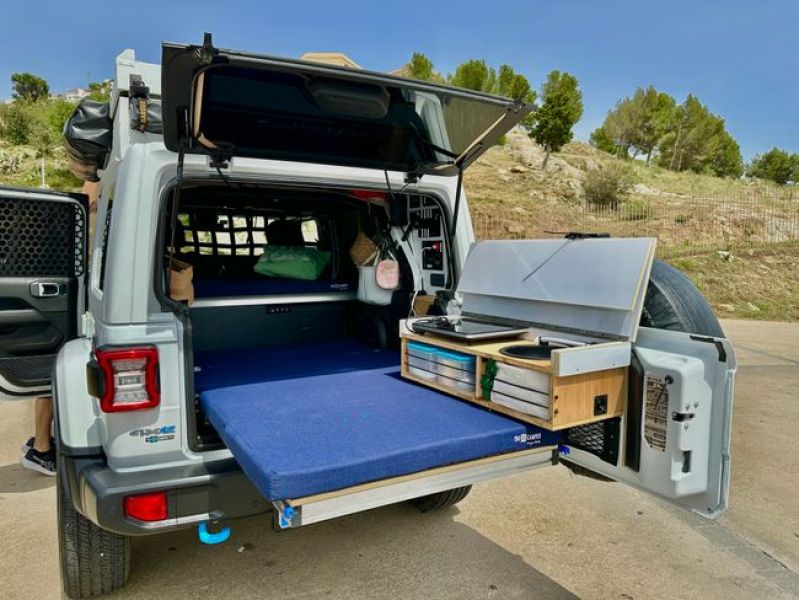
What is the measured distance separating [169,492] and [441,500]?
1.76m

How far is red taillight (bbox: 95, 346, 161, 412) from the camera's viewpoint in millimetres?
2082

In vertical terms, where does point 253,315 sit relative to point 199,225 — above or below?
below

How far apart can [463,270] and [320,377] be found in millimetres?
963

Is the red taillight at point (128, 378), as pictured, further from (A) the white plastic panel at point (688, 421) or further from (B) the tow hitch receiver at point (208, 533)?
(A) the white plastic panel at point (688, 421)

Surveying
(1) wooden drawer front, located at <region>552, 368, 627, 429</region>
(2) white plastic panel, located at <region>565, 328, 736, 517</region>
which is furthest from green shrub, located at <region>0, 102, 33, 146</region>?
(2) white plastic panel, located at <region>565, 328, 736, 517</region>

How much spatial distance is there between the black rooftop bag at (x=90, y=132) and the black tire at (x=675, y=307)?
3297mm

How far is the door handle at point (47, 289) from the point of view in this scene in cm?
318

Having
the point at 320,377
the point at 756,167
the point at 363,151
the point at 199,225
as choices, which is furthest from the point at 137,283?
the point at 756,167

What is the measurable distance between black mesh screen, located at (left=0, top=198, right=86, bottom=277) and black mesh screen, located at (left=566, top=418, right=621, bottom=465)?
2.92 m

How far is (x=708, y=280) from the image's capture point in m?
15.0

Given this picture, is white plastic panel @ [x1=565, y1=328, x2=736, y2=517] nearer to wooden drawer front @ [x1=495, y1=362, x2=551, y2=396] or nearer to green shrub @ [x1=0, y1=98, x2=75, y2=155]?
wooden drawer front @ [x1=495, y1=362, x2=551, y2=396]

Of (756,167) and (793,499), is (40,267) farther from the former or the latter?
(756,167)

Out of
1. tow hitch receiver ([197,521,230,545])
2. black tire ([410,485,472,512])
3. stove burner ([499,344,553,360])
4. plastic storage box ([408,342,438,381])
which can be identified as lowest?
black tire ([410,485,472,512])

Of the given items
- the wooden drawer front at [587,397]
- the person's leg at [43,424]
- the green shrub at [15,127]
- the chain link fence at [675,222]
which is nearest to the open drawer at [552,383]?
the wooden drawer front at [587,397]
